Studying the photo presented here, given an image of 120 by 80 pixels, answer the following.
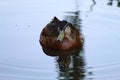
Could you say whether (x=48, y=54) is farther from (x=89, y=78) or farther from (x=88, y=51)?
(x=89, y=78)

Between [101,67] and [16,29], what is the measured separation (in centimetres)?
125

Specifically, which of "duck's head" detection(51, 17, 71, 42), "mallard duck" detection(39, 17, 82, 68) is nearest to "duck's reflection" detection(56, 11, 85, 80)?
"mallard duck" detection(39, 17, 82, 68)

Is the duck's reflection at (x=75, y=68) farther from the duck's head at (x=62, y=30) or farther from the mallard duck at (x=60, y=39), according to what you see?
the duck's head at (x=62, y=30)

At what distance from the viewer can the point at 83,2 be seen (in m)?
6.09

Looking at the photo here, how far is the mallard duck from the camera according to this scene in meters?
4.58

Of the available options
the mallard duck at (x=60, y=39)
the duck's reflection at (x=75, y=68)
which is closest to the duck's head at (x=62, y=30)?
the mallard duck at (x=60, y=39)

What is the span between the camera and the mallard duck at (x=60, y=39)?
4578mm

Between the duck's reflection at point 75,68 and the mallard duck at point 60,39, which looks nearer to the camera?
the duck's reflection at point 75,68

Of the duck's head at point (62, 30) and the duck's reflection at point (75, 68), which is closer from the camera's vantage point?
the duck's reflection at point (75, 68)

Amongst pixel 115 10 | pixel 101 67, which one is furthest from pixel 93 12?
pixel 101 67

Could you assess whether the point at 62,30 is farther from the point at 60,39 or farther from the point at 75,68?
the point at 75,68

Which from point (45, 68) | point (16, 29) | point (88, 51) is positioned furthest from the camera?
point (16, 29)

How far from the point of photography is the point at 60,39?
4.59 m

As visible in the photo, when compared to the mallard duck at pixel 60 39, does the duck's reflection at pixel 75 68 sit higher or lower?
lower
